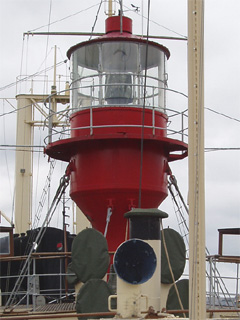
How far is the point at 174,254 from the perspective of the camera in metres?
9.73

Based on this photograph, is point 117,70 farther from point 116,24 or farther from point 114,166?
point 114,166

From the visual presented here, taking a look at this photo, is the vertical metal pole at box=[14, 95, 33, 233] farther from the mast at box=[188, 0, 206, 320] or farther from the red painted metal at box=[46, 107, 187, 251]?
the mast at box=[188, 0, 206, 320]

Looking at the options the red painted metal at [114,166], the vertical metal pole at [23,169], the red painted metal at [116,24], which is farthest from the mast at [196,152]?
the vertical metal pole at [23,169]

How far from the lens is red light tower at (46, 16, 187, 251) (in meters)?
11.0

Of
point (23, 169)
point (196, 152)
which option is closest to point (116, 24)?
point (196, 152)

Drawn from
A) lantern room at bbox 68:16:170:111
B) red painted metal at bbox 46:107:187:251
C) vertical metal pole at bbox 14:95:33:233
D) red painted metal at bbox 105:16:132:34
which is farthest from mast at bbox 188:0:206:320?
vertical metal pole at bbox 14:95:33:233

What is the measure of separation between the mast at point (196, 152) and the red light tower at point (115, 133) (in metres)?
5.09

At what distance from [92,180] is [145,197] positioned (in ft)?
2.96

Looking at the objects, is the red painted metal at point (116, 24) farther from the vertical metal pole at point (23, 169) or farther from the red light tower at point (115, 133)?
the vertical metal pole at point (23, 169)

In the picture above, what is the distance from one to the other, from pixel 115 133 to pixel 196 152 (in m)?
5.26

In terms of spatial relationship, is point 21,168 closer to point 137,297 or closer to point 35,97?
point 35,97

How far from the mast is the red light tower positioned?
5.09m

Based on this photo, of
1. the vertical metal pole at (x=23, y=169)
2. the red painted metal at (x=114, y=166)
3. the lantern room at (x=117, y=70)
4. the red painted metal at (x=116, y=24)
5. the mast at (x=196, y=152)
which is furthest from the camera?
the vertical metal pole at (x=23, y=169)

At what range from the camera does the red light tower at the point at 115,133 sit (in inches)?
435
